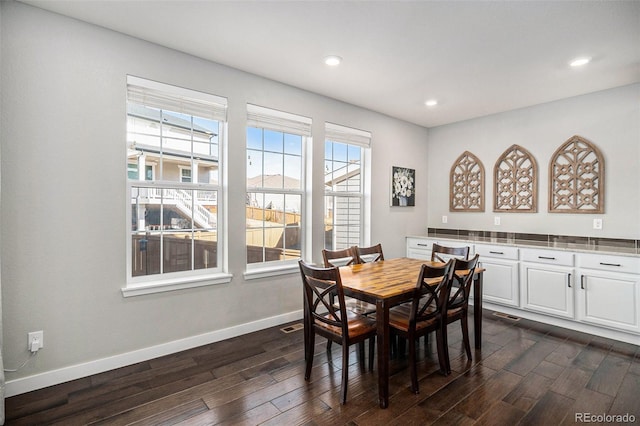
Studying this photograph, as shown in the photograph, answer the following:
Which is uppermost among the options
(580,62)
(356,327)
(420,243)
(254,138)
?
(580,62)

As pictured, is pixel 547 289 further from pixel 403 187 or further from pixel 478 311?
pixel 403 187

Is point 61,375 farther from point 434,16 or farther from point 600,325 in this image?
A: point 600,325

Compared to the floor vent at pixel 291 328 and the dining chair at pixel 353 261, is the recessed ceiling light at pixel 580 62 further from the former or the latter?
the floor vent at pixel 291 328

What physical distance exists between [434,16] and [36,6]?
109 inches

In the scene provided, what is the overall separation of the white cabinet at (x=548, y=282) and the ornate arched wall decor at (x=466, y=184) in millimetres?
1213

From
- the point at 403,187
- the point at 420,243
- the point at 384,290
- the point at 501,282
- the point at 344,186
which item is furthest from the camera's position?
the point at 403,187

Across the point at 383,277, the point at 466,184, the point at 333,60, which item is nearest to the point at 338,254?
the point at 383,277

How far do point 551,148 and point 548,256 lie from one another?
1404 millimetres

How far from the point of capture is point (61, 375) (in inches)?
94.9

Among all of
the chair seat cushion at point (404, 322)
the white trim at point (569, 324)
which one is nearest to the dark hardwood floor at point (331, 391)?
the white trim at point (569, 324)

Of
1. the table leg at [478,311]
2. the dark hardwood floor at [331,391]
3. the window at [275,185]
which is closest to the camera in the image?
the dark hardwood floor at [331,391]

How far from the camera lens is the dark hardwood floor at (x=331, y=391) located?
2.04 meters

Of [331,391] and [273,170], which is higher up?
[273,170]

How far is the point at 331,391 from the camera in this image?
2316 millimetres
